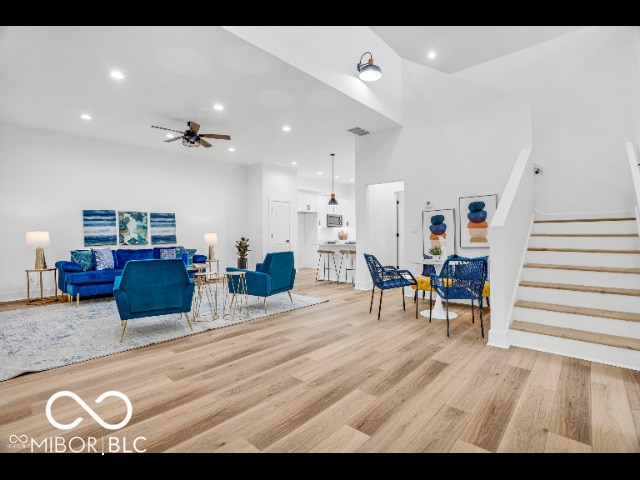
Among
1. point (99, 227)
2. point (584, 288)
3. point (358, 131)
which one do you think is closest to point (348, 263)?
point (358, 131)

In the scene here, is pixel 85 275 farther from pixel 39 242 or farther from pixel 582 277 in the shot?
pixel 582 277

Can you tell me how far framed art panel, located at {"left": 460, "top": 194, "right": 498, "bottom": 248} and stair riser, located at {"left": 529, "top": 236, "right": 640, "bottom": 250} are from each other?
0.97 metres

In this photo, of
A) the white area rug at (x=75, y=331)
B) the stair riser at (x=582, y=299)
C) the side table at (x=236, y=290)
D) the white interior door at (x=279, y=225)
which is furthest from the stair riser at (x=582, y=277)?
the white interior door at (x=279, y=225)

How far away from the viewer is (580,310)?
3270 mm

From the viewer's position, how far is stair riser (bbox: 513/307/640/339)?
2.97 meters

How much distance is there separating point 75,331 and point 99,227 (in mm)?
3818

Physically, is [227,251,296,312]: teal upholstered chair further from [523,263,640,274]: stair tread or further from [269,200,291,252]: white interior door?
[269,200,291,252]: white interior door

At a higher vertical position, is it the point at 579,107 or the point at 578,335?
the point at 579,107

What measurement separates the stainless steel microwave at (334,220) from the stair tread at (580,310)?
851 cm
